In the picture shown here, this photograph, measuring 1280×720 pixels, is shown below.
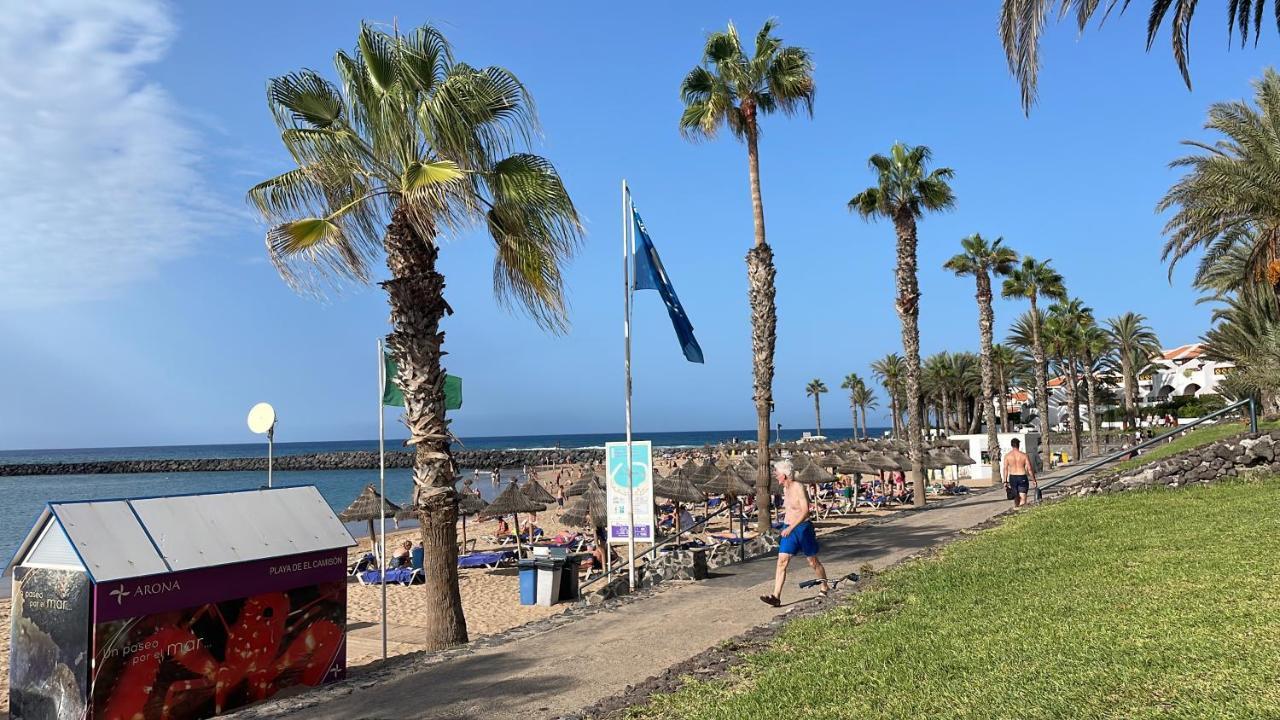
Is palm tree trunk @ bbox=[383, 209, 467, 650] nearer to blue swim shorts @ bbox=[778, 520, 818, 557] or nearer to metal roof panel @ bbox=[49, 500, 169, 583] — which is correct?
metal roof panel @ bbox=[49, 500, 169, 583]

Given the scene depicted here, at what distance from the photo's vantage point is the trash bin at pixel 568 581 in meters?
14.9

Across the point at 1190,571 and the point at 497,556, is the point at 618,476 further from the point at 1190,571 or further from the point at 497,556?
the point at 497,556

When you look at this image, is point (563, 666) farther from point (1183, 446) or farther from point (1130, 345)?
point (1130, 345)

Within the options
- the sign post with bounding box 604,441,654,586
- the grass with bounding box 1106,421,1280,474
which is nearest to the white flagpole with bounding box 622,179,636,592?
the sign post with bounding box 604,441,654,586

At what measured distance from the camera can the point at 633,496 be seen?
40.3ft

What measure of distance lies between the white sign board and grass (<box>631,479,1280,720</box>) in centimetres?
377

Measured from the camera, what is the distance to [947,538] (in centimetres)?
1395

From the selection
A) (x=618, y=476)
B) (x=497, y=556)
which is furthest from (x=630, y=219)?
(x=497, y=556)

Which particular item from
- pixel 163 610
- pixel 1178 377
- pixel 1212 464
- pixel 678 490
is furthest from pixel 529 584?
pixel 1178 377

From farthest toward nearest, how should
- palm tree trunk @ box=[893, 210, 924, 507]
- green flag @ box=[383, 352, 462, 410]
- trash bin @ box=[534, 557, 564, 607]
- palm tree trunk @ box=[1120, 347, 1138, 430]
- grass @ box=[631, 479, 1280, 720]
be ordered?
palm tree trunk @ box=[1120, 347, 1138, 430]
palm tree trunk @ box=[893, 210, 924, 507]
trash bin @ box=[534, 557, 564, 607]
green flag @ box=[383, 352, 462, 410]
grass @ box=[631, 479, 1280, 720]

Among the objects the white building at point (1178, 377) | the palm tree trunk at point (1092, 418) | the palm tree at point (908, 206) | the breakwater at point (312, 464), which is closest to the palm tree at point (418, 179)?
the palm tree at point (908, 206)

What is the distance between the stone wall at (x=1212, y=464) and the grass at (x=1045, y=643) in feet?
21.1

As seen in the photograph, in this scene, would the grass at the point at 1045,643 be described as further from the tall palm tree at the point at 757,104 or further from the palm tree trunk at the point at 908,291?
the palm tree trunk at the point at 908,291

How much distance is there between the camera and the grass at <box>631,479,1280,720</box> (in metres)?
4.70
